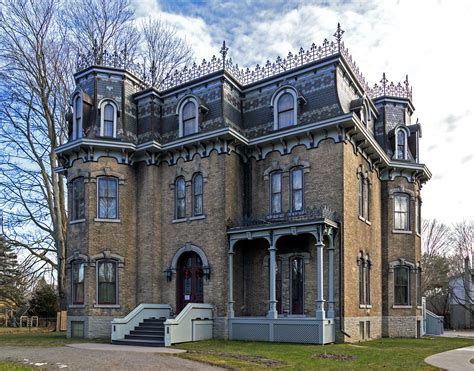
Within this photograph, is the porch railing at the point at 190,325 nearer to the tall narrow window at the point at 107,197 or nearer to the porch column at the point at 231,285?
the porch column at the point at 231,285

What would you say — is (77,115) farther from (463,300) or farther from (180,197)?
(463,300)

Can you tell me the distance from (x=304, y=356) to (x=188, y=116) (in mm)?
12241

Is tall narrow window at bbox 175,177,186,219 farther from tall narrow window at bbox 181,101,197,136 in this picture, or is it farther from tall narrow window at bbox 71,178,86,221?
tall narrow window at bbox 71,178,86,221

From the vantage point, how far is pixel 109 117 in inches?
917

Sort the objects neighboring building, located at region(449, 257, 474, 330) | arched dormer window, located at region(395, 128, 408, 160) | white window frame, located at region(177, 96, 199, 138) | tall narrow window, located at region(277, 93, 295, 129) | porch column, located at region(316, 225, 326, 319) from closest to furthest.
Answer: porch column, located at region(316, 225, 326, 319)
tall narrow window, located at region(277, 93, 295, 129)
white window frame, located at region(177, 96, 199, 138)
arched dormer window, located at region(395, 128, 408, 160)
neighboring building, located at region(449, 257, 474, 330)

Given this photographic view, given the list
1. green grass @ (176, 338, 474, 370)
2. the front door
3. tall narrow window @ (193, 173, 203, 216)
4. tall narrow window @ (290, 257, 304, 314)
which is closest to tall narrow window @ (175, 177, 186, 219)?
tall narrow window @ (193, 173, 203, 216)

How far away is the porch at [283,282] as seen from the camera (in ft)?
59.8

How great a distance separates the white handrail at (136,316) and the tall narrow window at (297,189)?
6.83 m

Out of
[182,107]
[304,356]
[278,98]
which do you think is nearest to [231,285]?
[304,356]

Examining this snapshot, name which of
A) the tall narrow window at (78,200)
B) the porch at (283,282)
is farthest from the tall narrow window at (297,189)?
the tall narrow window at (78,200)

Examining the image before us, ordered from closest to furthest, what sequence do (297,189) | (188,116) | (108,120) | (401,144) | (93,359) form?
(93,359), (297,189), (188,116), (108,120), (401,144)

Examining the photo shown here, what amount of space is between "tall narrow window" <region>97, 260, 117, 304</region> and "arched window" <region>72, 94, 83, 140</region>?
19.3ft

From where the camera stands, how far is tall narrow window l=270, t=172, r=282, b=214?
21.3 meters

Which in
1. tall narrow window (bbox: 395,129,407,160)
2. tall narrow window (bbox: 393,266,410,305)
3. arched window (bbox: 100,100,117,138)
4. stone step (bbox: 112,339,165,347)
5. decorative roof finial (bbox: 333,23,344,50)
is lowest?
stone step (bbox: 112,339,165,347)
